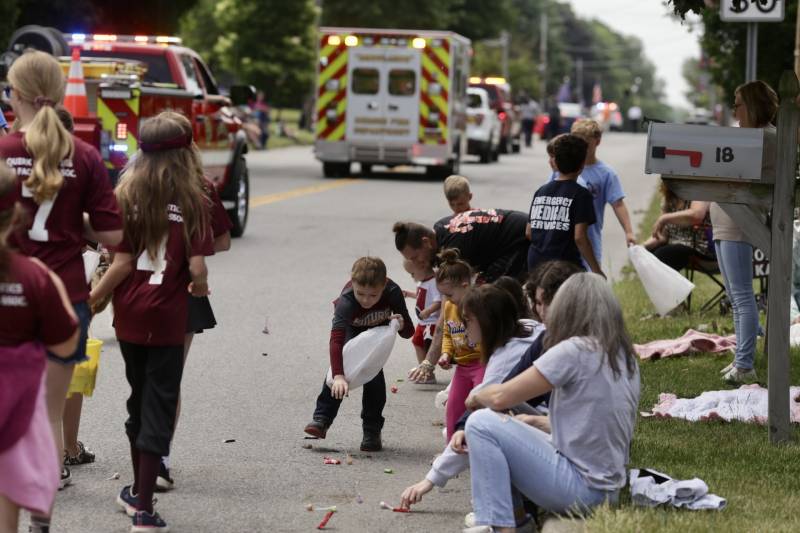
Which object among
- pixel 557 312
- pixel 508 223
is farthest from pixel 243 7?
pixel 557 312

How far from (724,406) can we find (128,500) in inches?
137

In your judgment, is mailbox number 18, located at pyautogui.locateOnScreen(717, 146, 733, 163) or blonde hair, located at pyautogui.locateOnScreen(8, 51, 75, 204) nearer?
blonde hair, located at pyautogui.locateOnScreen(8, 51, 75, 204)

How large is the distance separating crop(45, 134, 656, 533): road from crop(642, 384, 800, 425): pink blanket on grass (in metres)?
1.31

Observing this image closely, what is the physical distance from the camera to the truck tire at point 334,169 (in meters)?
29.2

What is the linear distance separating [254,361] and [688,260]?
3972mm

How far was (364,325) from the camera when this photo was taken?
24.8ft

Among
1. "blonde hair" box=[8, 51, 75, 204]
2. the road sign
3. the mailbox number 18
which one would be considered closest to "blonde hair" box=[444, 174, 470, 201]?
the mailbox number 18

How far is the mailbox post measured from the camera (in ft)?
23.4

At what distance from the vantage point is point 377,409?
7621 millimetres

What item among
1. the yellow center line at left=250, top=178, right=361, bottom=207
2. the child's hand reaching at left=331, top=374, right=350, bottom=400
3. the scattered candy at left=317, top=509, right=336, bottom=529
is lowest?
the yellow center line at left=250, top=178, right=361, bottom=207

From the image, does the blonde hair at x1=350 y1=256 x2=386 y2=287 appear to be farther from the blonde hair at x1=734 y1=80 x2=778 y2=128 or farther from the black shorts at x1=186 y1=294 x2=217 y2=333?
the blonde hair at x1=734 y1=80 x2=778 y2=128

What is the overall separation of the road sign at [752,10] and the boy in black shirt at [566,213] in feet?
12.5

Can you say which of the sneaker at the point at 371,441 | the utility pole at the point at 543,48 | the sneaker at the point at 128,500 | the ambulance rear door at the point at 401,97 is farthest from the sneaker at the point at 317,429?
the utility pole at the point at 543,48

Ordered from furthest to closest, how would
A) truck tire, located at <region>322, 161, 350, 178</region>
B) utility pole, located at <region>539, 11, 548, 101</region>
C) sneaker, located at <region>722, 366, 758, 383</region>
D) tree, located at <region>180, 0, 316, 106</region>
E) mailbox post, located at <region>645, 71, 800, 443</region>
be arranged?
utility pole, located at <region>539, 11, 548, 101</region>, tree, located at <region>180, 0, 316, 106</region>, truck tire, located at <region>322, 161, 350, 178</region>, sneaker, located at <region>722, 366, 758, 383</region>, mailbox post, located at <region>645, 71, 800, 443</region>
